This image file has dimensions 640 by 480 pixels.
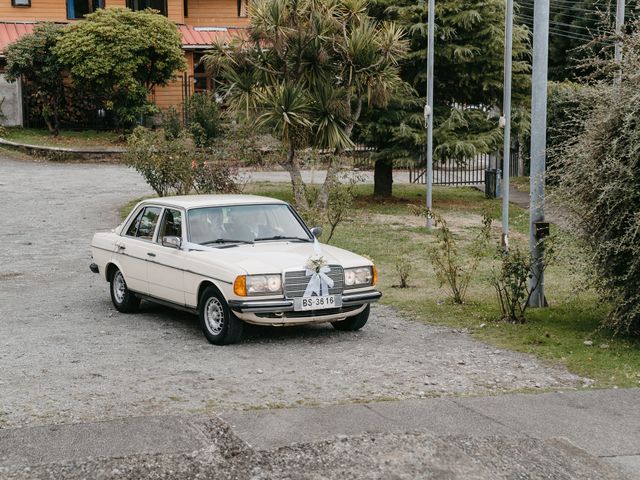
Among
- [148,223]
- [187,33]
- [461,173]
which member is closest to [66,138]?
[187,33]

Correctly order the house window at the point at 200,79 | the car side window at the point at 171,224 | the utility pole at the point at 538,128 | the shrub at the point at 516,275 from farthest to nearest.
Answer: the house window at the point at 200,79, the utility pole at the point at 538,128, the shrub at the point at 516,275, the car side window at the point at 171,224

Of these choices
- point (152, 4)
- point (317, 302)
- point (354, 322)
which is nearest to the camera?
point (317, 302)

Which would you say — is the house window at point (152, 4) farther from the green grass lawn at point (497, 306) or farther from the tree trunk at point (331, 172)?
the green grass lawn at point (497, 306)

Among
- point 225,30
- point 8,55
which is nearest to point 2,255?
point 8,55

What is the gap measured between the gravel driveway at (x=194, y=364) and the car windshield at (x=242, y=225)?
1024mm

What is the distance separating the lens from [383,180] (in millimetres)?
26875

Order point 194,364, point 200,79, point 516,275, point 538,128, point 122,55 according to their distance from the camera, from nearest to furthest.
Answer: point 194,364
point 516,275
point 538,128
point 122,55
point 200,79

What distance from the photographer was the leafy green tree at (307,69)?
21.2 metres

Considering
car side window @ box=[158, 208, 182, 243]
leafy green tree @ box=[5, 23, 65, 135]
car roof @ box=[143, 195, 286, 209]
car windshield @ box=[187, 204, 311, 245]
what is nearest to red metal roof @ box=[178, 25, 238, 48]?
leafy green tree @ box=[5, 23, 65, 135]

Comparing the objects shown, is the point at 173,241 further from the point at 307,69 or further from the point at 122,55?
the point at 122,55

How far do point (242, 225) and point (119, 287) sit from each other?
6.81ft

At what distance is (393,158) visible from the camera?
25.4 m

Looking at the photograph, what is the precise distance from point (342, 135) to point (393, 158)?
372 centimetres

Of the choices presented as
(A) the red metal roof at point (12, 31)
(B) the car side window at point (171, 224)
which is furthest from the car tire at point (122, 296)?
(A) the red metal roof at point (12, 31)
